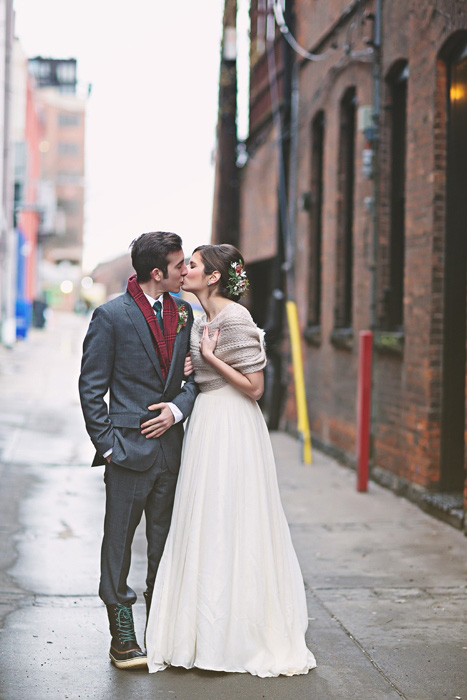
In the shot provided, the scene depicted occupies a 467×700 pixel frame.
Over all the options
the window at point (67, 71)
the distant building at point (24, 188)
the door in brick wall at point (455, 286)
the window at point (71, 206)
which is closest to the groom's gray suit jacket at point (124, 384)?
the door in brick wall at point (455, 286)

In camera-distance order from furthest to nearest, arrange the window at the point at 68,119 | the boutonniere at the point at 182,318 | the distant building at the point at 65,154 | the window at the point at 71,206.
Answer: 1. the window at the point at 68,119
2. the window at the point at 71,206
3. the distant building at the point at 65,154
4. the boutonniere at the point at 182,318

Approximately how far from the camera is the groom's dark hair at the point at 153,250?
4328 millimetres

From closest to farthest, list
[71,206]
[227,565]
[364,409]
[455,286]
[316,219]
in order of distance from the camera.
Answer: [227,565] → [455,286] → [364,409] → [316,219] → [71,206]

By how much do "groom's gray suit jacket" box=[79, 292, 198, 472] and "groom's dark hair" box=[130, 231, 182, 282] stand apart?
6.1 inches

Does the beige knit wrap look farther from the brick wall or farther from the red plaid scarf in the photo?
the brick wall

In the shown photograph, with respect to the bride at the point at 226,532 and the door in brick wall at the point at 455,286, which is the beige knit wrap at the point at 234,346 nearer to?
the bride at the point at 226,532

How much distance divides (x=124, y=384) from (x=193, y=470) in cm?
48

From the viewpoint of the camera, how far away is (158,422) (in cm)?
436

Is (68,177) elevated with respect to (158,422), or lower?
elevated

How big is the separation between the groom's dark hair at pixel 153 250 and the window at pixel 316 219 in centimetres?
859

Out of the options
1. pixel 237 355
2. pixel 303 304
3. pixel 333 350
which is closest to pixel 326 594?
pixel 237 355

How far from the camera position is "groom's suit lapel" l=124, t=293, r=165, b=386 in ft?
14.3

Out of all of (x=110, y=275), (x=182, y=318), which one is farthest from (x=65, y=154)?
(x=182, y=318)

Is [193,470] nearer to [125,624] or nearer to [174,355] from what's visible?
[174,355]
